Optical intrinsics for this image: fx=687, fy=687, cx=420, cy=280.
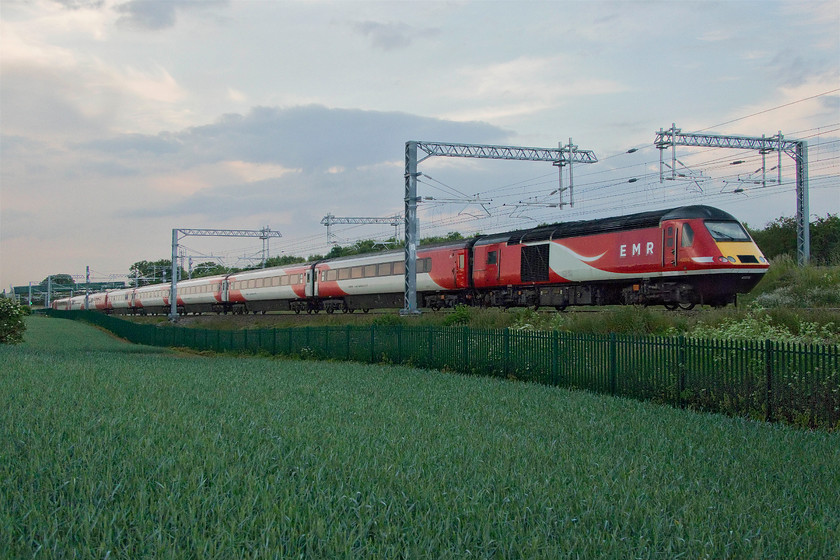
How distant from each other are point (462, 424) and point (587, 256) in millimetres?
16658

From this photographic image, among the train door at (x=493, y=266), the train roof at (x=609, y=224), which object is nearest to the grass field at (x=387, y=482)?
the train roof at (x=609, y=224)

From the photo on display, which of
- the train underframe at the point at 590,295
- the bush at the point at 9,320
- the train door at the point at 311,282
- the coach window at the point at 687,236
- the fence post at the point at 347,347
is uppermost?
the coach window at the point at 687,236

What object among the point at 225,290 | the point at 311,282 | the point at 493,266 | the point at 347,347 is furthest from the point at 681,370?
the point at 225,290

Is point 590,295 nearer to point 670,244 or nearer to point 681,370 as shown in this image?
point 670,244

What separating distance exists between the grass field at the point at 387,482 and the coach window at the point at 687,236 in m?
11.5

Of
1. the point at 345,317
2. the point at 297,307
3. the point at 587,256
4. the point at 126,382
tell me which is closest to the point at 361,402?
the point at 126,382

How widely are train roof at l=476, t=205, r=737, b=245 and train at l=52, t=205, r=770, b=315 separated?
42 millimetres

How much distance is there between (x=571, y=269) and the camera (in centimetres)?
2527

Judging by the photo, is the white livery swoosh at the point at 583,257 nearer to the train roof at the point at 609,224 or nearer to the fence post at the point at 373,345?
the train roof at the point at 609,224

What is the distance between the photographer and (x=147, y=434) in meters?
6.93

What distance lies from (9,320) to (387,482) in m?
24.3

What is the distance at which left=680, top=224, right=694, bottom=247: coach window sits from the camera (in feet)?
68.2

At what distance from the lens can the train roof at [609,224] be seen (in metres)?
21.2

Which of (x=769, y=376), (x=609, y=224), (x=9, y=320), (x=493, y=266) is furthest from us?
(x=493, y=266)
